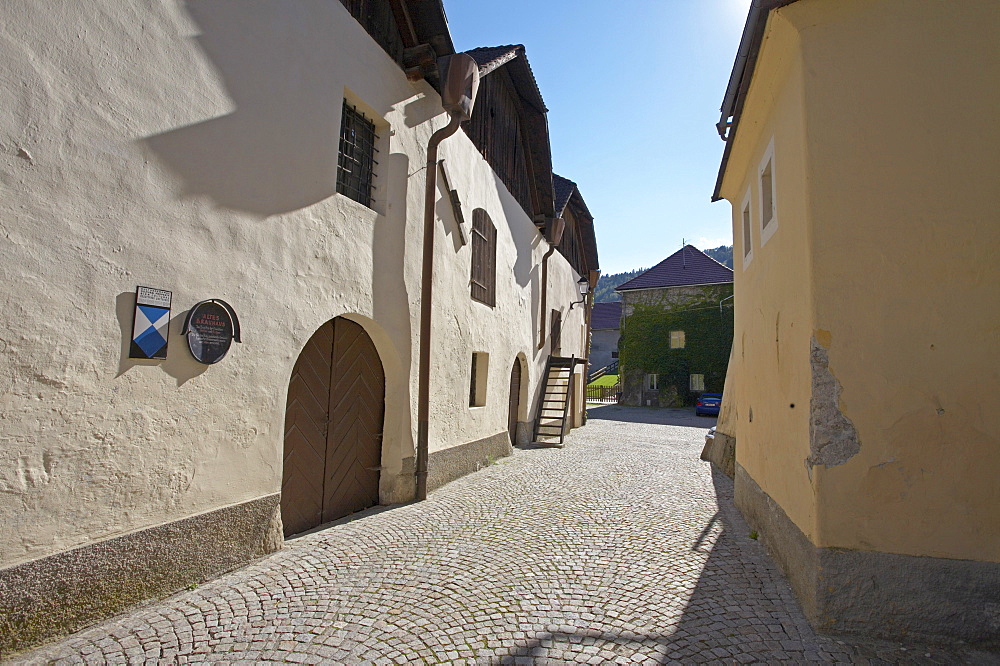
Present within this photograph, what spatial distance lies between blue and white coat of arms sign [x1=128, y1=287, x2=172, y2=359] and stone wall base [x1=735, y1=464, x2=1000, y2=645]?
183 inches

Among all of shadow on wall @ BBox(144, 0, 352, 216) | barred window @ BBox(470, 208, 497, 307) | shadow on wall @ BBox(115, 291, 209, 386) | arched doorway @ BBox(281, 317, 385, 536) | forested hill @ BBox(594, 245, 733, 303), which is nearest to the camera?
shadow on wall @ BBox(115, 291, 209, 386)

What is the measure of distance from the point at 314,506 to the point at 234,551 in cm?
132

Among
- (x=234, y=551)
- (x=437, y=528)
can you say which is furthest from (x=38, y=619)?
(x=437, y=528)

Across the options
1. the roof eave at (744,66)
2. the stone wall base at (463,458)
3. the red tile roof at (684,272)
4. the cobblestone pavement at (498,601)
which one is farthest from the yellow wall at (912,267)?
the red tile roof at (684,272)

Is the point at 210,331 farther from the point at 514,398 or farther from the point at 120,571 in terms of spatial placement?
the point at 514,398

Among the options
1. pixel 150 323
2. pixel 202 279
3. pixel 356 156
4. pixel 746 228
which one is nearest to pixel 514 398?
pixel 746 228

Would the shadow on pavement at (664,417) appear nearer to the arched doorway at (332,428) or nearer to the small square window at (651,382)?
the small square window at (651,382)

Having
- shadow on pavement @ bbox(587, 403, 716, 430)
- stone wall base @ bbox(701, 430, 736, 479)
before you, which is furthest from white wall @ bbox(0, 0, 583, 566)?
shadow on pavement @ bbox(587, 403, 716, 430)

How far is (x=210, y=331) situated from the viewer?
415 centimetres

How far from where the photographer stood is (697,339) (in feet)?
89.2

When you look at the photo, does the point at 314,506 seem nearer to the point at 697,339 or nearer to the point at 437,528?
the point at 437,528

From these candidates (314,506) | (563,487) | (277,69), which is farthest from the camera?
(563,487)

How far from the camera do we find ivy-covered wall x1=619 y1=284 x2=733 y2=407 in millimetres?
26672

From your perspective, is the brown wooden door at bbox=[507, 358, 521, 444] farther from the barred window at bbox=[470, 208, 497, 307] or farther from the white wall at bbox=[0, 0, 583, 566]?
the white wall at bbox=[0, 0, 583, 566]
